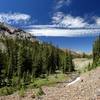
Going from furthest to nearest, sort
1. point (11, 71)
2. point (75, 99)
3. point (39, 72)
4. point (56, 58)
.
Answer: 1. point (56, 58)
2. point (39, 72)
3. point (11, 71)
4. point (75, 99)

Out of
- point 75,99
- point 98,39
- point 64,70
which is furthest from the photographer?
point 98,39

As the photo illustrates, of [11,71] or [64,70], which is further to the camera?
[64,70]

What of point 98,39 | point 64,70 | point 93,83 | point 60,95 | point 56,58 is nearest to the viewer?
point 60,95

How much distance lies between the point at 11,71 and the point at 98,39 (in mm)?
65090

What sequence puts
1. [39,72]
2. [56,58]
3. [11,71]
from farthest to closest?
[56,58] → [39,72] → [11,71]

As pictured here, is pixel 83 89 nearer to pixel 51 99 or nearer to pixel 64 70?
pixel 51 99

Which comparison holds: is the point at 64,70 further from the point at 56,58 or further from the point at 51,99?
the point at 51,99

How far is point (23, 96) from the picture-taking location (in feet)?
120

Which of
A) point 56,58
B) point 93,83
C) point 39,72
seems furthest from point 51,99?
point 56,58

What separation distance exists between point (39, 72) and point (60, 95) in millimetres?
90086

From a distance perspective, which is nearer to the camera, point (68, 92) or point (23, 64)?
point (68, 92)

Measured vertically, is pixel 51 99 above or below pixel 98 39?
below

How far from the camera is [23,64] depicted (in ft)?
370

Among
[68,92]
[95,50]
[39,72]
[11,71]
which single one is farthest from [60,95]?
[95,50]
